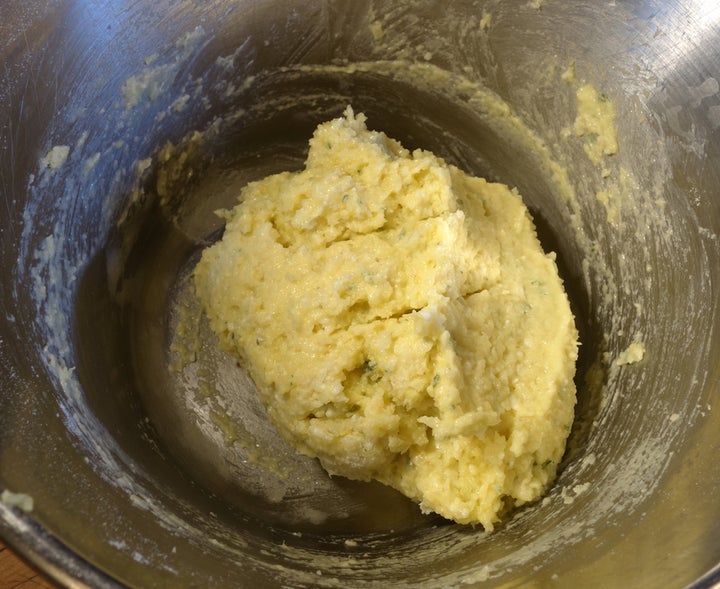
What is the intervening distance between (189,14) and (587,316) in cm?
163

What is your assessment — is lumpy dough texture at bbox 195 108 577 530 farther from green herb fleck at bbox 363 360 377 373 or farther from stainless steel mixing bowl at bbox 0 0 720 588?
stainless steel mixing bowl at bbox 0 0 720 588

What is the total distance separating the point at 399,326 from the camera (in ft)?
6.02

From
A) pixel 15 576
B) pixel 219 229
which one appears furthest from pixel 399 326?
pixel 15 576

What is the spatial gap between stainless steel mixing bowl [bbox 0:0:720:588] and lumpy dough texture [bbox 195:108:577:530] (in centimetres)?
20

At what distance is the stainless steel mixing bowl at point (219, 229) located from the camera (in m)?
1.51

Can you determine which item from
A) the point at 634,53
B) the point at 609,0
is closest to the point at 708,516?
the point at 634,53

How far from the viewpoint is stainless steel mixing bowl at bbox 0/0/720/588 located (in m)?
1.51

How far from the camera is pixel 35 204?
5.66 feet

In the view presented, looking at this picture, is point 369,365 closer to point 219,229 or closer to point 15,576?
point 219,229

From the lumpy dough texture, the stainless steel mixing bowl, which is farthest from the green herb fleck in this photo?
the stainless steel mixing bowl

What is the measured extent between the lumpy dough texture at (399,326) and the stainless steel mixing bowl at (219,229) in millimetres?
196

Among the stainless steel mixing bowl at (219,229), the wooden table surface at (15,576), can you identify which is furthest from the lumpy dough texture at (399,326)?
the wooden table surface at (15,576)

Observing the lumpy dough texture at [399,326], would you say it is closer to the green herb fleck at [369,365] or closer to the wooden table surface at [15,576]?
the green herb fleck at [369,365]

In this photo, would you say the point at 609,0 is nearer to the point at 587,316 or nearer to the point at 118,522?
the point at 587,316
